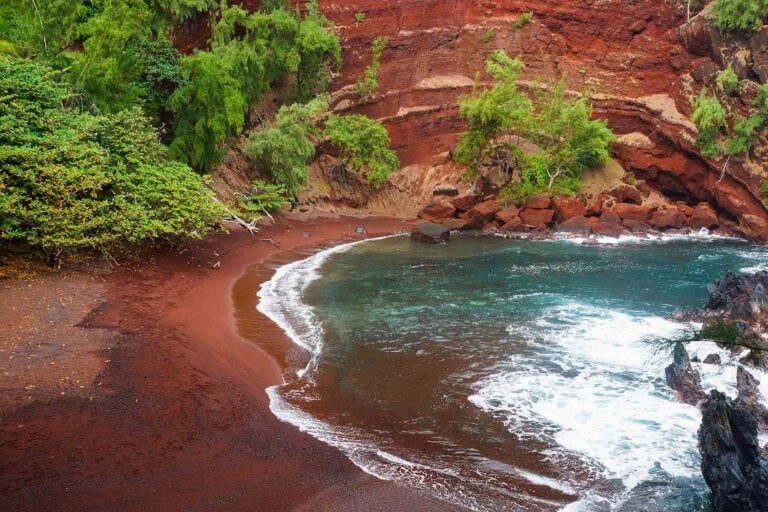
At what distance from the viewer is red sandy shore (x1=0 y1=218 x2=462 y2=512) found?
25.8ft

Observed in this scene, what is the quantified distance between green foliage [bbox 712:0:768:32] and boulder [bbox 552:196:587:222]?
13607mm

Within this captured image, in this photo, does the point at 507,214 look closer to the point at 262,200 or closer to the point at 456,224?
the point at 456,224

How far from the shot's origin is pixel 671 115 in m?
38.9

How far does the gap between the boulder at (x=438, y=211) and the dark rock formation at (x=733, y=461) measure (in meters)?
27.7

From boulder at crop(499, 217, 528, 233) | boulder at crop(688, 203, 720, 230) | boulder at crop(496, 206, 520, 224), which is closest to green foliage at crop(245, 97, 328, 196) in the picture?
boulder at crop(496, 206, 520, 224)

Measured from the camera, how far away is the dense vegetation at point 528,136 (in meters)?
35.5

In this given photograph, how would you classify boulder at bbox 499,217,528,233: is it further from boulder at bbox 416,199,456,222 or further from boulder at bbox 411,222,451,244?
boulder at bbox 411,222,451,244

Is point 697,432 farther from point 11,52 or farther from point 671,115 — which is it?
point 671,115

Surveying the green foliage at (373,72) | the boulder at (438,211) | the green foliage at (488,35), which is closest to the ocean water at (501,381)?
the boulder at (438,211)

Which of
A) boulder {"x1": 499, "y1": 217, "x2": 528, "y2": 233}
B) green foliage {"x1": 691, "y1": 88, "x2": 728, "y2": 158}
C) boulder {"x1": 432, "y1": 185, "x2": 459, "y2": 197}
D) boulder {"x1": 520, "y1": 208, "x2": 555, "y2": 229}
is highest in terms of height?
green foliage {"x1": 691, "y1": 88, "x2": 728, "y2": 158}

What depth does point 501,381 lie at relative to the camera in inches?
492

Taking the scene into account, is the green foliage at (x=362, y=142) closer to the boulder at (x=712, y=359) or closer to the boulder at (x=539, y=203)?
the boulder at (x=539, y=203)

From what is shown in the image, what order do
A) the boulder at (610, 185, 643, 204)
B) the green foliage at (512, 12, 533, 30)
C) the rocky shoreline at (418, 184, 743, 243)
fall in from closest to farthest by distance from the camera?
the rocky shoreline at (418, 184, 743, 243), the boulder at (610, 185, 643, 204), the green foliage at (512, 12, 533, 30)

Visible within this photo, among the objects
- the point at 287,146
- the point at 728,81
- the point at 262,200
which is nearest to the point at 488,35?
the point at 728,81
